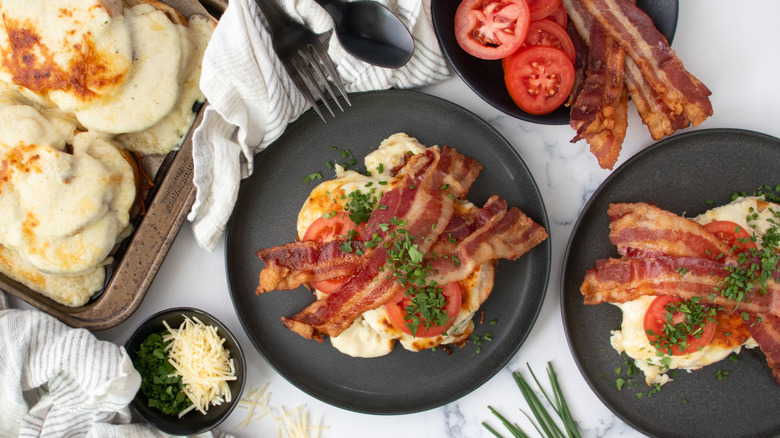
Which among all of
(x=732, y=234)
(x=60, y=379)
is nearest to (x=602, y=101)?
(x=732, y=234)

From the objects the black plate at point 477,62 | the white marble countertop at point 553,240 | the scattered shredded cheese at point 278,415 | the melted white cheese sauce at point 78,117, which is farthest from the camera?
the scattered shredded cheese at point 278,415

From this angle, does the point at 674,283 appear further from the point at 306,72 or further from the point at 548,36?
the point at 306,72

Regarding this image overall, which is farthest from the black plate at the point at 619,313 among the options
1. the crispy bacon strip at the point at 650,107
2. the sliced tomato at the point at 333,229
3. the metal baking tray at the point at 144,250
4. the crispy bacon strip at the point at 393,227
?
the metal baking tray at the point at 144,250

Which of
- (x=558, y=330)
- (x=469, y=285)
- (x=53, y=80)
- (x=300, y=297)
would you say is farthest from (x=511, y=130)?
(x=53, y=80)

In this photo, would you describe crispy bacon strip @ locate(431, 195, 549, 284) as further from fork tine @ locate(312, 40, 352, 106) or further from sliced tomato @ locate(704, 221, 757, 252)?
fork tine @ locate(312, 40, 352, 106)

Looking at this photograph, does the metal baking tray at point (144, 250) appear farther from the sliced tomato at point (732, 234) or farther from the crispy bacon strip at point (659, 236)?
the sliced tomato at point (732, 234)

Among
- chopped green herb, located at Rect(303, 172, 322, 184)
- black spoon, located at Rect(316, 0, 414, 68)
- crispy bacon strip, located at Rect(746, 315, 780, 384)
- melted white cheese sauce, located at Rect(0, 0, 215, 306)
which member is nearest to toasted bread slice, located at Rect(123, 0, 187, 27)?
melted white cheese sauce, located at Rect(0, 0, 215, 306)
